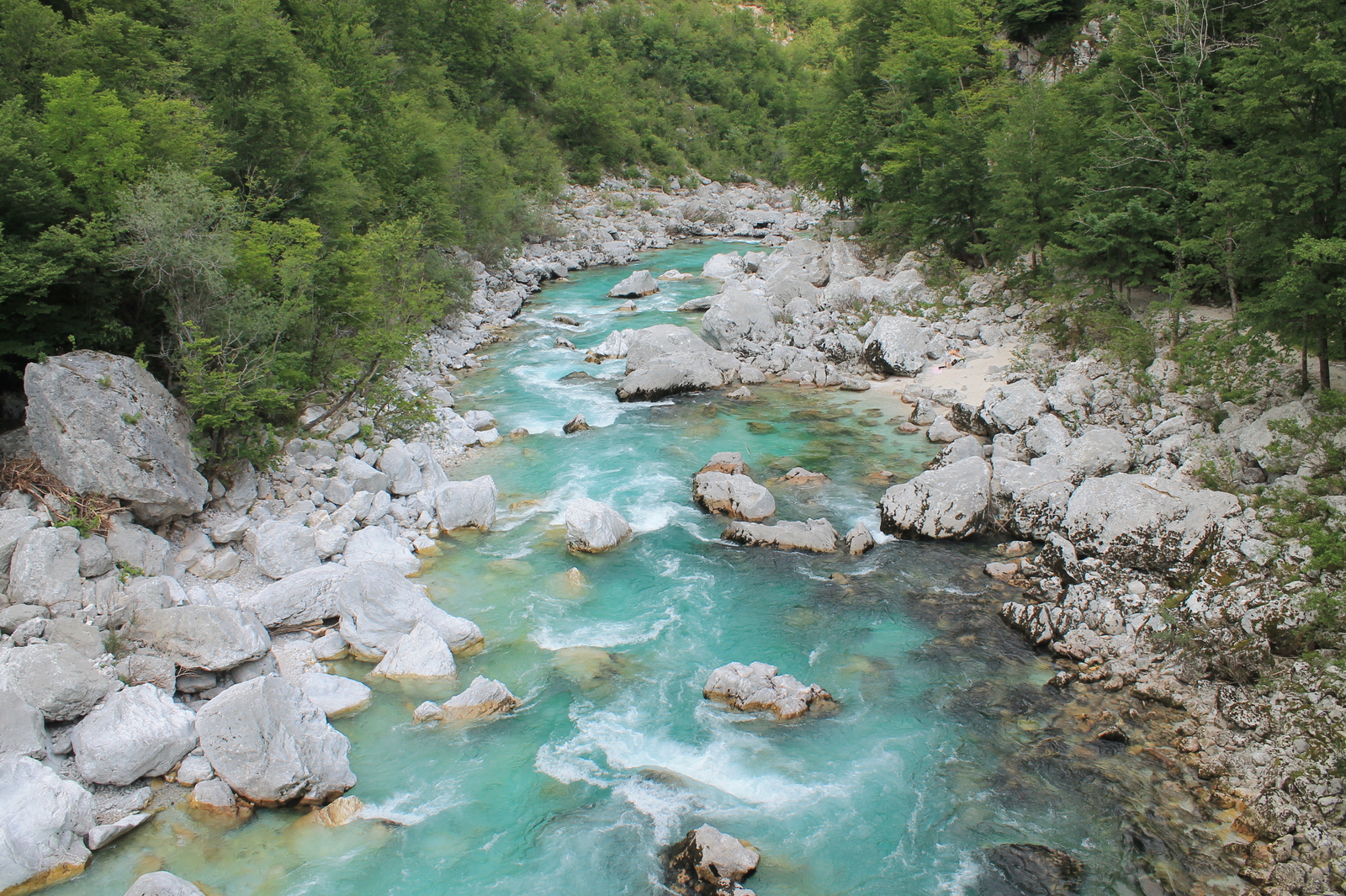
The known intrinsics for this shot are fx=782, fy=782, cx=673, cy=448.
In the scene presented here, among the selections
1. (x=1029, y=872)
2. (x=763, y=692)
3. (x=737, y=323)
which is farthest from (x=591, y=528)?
(x=737, y=323)

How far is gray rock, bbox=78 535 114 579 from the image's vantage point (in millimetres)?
10242

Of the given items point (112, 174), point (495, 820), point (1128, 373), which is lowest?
point (495, 820)

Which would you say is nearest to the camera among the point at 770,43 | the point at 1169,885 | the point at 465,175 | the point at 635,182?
the point at 1169,885

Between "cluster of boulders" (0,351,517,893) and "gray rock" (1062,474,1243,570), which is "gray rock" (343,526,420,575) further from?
"gray rock" (1062,474,1243,570)

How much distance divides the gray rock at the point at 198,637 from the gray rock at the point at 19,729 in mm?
1515

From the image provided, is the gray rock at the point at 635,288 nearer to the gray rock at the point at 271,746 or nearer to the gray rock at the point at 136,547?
the gray rock at the point at 136,547

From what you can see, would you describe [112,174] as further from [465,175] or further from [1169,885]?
[465,175]

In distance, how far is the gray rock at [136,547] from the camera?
10773 millimetres

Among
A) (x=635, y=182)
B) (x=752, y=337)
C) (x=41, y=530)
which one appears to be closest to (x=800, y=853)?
(x=41, y=530)

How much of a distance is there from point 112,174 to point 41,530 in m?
6.28

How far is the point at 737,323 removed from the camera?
25.1m

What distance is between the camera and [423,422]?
18.2 meters

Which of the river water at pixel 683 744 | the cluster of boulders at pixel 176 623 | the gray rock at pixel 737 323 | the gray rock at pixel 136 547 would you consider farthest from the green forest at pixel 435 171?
the gray rock at pixel 737 323

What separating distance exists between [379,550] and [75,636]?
441cm
